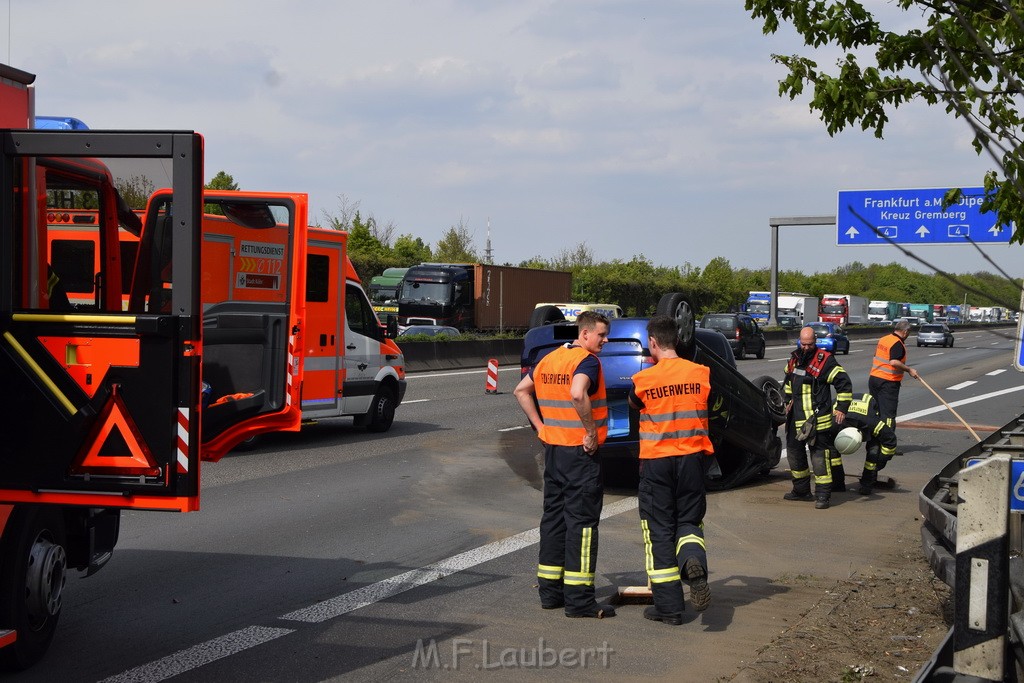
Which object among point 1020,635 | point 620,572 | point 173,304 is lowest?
point 620,572

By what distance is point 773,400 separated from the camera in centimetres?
1198

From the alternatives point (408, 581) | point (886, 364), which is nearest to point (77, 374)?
point (408, 581)

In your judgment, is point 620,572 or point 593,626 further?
point 620,572

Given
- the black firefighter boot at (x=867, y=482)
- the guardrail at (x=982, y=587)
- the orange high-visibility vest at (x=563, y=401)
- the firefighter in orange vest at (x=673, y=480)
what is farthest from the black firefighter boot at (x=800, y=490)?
the guardrail at (x=982, y=587)

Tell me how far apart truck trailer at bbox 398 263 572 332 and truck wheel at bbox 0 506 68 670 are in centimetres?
3276

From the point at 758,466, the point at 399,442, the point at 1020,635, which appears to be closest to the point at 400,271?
the point at 399,442

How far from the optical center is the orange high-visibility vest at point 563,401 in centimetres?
677

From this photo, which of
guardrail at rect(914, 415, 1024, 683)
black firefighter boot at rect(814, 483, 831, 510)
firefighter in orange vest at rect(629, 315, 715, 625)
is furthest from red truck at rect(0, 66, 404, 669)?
black firefighter boot at rect(814, 483, 831, 510)

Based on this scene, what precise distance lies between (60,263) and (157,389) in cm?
163

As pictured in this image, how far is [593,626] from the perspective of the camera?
653 cm

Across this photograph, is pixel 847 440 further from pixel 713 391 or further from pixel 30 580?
pixel 30 580

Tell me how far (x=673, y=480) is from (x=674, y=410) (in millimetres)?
424

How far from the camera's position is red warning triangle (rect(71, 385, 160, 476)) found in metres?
5.00

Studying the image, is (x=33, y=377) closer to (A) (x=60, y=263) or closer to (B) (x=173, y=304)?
(B) (x=173, y=304)
